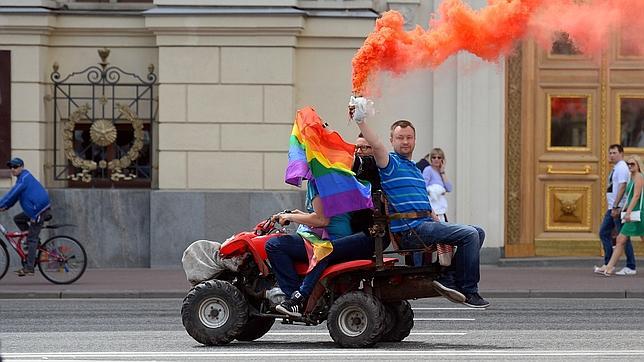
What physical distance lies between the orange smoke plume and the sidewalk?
18.4 feet

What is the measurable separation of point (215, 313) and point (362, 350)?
1.28 metres

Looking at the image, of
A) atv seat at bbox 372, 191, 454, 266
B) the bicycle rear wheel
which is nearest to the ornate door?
the bicycle rear wheel

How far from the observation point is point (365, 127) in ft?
37.2

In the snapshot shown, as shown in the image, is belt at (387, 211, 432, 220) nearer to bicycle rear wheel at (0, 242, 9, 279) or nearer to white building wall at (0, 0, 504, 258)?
bicycle rear wheel at (0, 242, 9, 279)

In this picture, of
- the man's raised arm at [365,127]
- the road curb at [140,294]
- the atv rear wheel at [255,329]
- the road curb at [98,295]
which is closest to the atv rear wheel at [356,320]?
the atv rear wheel at [255,329]

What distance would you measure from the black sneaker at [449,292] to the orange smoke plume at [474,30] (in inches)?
62.5

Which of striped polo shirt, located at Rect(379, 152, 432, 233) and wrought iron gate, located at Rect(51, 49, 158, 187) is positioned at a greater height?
wrought iron gate, located at Rect(51, 49, 158, 187)

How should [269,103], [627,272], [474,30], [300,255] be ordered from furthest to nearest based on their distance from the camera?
[269,103] < [627,272] < [474,30] < [300,255]

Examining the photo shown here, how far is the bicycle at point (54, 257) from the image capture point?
1947 centimetres

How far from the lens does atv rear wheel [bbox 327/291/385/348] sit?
11.4 m

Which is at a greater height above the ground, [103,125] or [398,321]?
[103,125]

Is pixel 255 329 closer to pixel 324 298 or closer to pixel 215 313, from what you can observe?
pixel 215 313

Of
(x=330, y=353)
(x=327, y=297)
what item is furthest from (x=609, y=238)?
(x=330, y=353)

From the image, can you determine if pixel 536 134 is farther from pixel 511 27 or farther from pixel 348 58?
pixel 511 27
